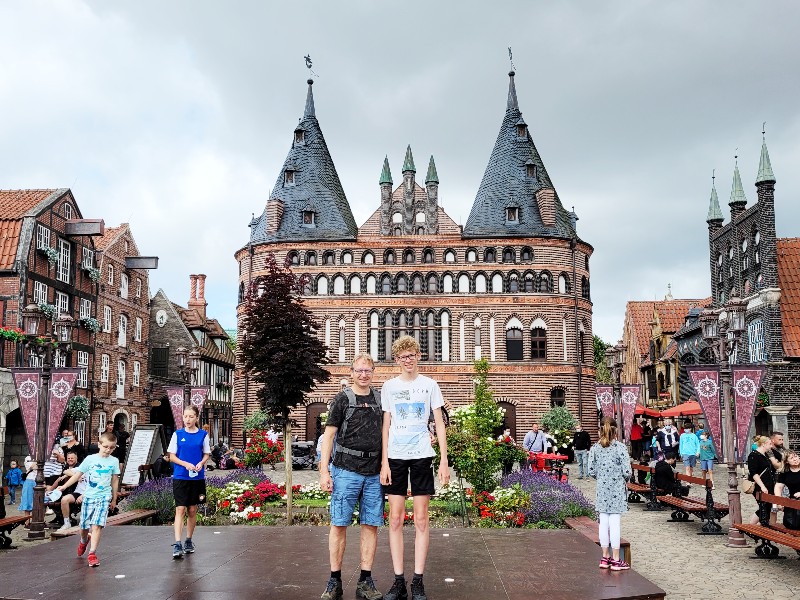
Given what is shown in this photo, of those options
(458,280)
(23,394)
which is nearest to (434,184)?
(458,280)

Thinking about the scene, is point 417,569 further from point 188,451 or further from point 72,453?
point 72,453

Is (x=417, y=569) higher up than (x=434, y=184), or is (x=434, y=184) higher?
(x=434, y=184)

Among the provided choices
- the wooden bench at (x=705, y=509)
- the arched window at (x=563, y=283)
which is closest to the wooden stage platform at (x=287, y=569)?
the wooden bench at (x=705, y=509)

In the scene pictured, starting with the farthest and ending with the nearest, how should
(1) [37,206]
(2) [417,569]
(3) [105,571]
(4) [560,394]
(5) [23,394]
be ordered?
(4) [560,394], (1) [37,206], (5) [23,394], (3) [105,571], (2) [417,569]

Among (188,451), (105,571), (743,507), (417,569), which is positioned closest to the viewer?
(417,569)

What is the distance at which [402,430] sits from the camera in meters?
6.65

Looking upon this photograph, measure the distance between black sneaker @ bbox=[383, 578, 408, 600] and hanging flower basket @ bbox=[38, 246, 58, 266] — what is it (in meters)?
28.9

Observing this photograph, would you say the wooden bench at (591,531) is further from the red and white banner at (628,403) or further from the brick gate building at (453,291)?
the brick gate building at (453,291)

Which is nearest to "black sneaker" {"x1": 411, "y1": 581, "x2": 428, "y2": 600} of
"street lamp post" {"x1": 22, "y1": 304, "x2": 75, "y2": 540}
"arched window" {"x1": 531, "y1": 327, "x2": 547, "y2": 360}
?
"street lamp post" {"x1": 22, "y1": 304, "x2": 75, "y2": 540}

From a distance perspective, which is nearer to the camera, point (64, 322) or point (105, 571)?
point (105, 571)

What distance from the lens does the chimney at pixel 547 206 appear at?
43.4 m

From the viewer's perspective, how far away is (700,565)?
34.7 feet

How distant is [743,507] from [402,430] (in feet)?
45.1

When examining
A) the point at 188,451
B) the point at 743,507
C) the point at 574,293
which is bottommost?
the point at 743,507
